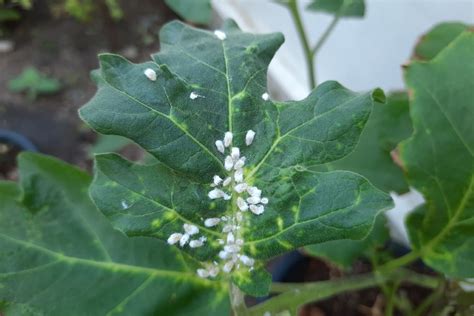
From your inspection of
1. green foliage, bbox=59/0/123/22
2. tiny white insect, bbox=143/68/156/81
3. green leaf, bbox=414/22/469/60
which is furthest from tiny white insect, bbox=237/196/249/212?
green foliage, bbox=59/0/123/22

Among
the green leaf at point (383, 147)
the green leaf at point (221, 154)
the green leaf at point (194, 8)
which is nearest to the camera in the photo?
the green leaf at point (221, 154)

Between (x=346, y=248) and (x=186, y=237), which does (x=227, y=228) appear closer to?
(x=186, y=237)

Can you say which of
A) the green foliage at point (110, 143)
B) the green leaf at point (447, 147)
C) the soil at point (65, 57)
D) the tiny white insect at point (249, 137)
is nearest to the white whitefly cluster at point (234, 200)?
the tiny white insect at point (249, 137)

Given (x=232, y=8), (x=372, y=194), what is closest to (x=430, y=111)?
(x=372, y=194)

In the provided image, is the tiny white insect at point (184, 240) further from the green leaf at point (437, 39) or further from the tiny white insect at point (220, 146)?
the green leaf at point (437, 39)

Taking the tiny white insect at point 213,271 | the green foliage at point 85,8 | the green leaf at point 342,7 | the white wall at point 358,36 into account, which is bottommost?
the green foliage at point 85,8

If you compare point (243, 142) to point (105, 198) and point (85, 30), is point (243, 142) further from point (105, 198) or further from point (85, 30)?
point (85, 30)

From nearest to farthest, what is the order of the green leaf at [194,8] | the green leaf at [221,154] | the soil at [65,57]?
Result: the green leaf at [221,154] → the green leaf at [194,8] → the soil at [65,57]
